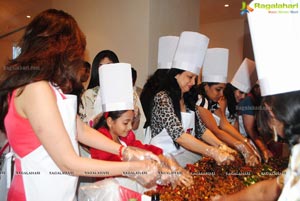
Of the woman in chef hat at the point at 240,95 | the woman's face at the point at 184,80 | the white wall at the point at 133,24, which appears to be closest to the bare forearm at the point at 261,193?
the woman's face at the point at 184,80

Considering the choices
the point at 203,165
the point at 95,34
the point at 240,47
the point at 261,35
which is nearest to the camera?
the point at 261,35

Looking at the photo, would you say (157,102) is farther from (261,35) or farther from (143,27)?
(143,27)

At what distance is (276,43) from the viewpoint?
0.68m

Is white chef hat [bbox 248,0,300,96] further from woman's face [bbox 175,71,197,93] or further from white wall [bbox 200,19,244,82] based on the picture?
white wall [bbox 200,19,244,82]

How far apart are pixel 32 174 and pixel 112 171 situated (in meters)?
0.23

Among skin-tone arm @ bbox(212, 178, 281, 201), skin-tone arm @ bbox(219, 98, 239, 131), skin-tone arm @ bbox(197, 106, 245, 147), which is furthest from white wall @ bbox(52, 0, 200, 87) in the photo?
skin-tone arm @ bbox(212, 178, 281, 201)

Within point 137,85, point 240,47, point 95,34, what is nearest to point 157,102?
point 137,85

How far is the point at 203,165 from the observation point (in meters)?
1.32

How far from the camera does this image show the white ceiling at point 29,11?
3.94 metres

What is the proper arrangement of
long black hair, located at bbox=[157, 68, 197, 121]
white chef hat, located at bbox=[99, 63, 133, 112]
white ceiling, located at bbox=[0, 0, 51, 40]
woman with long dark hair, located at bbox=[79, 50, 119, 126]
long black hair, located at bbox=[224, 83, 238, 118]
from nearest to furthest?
white chef hat, located at bbox=[99, 63, 133, 112], long black hair, located at bbox=[157, 68, 197, 121], woman with long dark hair, located at bbox=[79, 50, 119, 126], long black hair, located at bbox=[224, 83, 238, 118], white ceiling, located at bbox=[0, 0, 51, 40]

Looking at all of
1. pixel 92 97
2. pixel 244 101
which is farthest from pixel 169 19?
pixel 92 97

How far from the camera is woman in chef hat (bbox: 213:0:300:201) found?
0.59 metres

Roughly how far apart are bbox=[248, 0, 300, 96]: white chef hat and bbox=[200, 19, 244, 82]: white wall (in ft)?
14.9

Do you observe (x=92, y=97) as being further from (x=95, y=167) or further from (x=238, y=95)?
(x=238, y=95)
